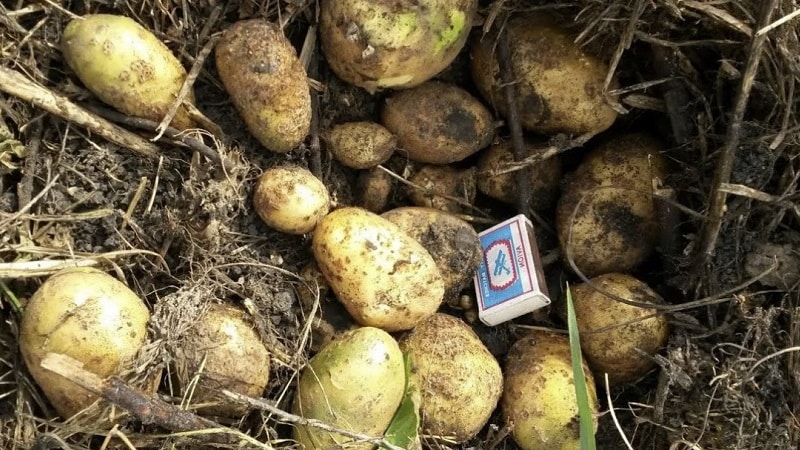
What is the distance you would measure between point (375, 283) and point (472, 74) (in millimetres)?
656

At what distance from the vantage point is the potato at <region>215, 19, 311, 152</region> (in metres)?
1.50

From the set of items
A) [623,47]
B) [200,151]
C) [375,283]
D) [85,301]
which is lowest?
[375,283]

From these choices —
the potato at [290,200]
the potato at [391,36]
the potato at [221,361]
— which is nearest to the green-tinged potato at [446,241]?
the potato at [290,200]

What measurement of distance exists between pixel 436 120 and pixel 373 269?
17.3 inches

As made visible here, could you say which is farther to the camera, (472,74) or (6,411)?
(472,74)

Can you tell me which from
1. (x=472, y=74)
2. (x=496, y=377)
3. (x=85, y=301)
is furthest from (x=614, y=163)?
(x=85, y=301)

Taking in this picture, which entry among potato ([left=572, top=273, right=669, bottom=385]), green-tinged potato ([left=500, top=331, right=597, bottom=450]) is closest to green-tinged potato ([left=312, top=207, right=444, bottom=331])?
green-tinged potato ([left=500, top=331, right=597, bottom=450])

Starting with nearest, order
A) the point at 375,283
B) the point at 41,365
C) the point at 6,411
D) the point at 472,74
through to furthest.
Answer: the point at 41,365, the point at 6,411, the point at 375,283, the point at 472,74

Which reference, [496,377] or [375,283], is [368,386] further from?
[496,377]

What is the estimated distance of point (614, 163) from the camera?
1.75 meters

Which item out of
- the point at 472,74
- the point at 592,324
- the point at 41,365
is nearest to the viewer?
the point at 41,365

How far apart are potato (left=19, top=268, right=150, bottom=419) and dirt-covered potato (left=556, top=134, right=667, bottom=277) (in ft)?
3.33

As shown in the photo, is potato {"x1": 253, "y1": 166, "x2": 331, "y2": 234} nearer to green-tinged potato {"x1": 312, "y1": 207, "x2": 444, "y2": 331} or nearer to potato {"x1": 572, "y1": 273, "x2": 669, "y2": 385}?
green-tinged potato {"x1": 312, "y1": 207, "x2": 444, "y2": 331}

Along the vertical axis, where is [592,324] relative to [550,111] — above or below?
below
